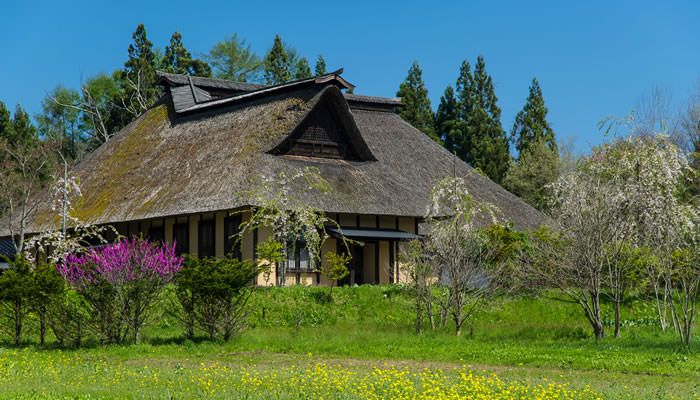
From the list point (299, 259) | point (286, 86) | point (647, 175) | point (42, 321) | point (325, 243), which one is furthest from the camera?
point (286, 86)

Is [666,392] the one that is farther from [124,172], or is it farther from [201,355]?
[124,172]

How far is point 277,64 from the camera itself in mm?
60562

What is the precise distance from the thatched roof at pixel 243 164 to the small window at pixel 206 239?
5.19ft

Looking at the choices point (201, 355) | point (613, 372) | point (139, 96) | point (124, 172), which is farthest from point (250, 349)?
point (139, 96)

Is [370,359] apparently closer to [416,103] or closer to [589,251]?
[589,251]

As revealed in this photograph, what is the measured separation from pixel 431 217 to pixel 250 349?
38.0 feet

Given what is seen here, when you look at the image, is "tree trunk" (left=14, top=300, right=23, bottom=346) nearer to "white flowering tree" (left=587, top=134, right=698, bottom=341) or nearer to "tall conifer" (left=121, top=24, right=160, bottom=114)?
"white flowering tree" (left=587, top=134, right=698, bottom=341)

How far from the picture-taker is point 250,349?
1673cm

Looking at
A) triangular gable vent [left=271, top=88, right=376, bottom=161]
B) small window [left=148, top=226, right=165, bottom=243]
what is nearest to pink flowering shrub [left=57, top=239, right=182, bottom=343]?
small window [left=148, top=226, right=165, bottom=243]

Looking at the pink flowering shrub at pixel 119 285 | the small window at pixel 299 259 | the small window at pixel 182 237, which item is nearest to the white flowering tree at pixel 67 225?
the small window at pixel 182 237

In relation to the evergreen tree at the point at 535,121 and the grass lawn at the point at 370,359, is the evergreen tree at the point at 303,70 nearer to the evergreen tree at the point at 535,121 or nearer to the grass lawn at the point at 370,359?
the evergreen tree at the point at 535,121

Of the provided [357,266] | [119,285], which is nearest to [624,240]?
[119,285]

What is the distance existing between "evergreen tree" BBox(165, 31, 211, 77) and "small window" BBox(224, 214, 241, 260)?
107 feet

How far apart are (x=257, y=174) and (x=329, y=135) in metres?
5.62
